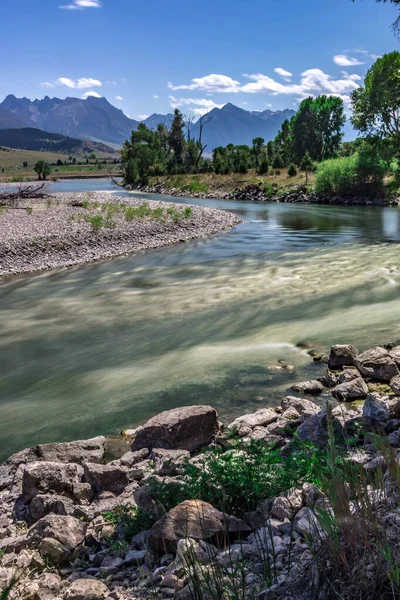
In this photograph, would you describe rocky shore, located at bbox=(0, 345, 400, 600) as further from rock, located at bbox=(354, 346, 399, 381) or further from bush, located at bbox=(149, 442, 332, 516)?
rock, located at bbox=(354, 346, 399, 381)

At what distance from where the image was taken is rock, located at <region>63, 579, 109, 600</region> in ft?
12.1

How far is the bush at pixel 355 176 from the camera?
56.5 m

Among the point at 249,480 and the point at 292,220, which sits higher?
the point at 292,220

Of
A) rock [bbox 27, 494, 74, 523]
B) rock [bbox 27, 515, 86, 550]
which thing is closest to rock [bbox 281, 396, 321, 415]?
rock [bbox 27, 494, 74, 523]

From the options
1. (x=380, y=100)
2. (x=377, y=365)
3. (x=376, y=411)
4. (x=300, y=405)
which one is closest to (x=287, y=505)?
(x=376, y=411)

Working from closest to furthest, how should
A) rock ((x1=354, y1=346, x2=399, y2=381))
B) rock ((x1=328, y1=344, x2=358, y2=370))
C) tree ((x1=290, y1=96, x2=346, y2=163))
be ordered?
rock ((x1=354, y1=346, x2=399, y2=381)), rock ((x1=328, y1=344, x2=358, y2=370)), tree ((x1=290, y1=96, x2=346, y2=163))

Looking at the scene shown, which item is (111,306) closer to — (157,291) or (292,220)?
(157,291)

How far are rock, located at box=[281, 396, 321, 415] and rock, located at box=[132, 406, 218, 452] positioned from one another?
1487 mm

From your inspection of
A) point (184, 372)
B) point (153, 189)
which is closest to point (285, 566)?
point (184, 372)

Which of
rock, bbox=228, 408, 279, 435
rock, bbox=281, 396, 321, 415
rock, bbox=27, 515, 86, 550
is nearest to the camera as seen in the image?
rock, bbox=27, 515, 86, 550

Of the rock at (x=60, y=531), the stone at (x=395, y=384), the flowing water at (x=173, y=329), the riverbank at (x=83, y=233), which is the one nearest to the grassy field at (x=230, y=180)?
the riverbank at (x=83, y=233)

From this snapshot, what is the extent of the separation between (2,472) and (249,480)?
3654mm

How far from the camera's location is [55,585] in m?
3.98

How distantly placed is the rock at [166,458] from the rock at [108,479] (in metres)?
0.42
